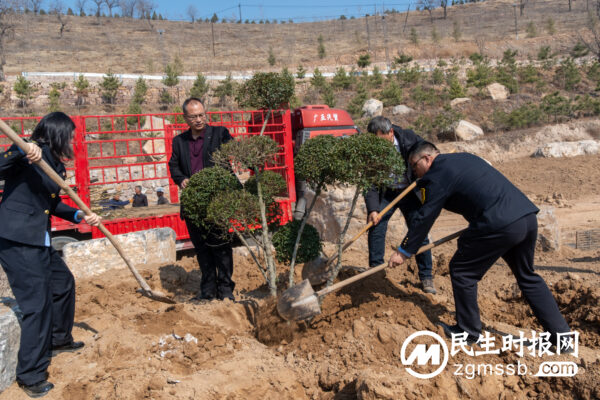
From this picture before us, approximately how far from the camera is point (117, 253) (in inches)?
224

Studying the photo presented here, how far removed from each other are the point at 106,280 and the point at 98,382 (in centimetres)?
234

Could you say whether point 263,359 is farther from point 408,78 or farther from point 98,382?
point 408,78

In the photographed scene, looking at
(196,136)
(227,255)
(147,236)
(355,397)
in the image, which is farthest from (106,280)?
(355,397)

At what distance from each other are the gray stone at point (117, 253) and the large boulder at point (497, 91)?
21746mm

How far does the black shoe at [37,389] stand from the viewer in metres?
3.01

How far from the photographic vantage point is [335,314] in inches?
156

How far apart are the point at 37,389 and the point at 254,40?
56.3 meters

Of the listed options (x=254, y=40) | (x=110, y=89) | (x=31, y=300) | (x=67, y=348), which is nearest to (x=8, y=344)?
(x=31, y=300)

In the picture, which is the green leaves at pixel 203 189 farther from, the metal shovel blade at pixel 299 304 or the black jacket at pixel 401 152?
the black jacket at pixel 401 152

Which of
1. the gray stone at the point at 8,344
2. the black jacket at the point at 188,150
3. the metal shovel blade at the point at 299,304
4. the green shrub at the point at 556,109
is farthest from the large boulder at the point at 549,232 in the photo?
the green shrub at the point at 556,109

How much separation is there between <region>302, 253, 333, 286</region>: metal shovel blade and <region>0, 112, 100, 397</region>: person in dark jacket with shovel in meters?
2.31

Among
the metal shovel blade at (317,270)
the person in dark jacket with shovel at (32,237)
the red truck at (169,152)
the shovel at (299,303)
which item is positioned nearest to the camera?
the person in dark jacket with shovel at (32,237)

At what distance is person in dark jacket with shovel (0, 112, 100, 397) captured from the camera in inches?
119

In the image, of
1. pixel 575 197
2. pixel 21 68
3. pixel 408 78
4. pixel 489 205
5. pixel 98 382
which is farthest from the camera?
pixel 21 68
